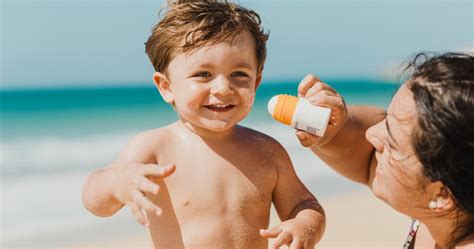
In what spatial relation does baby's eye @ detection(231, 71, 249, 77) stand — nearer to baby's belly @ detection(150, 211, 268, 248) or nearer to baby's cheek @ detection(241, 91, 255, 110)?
baby's cheek @ detection(241, 91, 255, 110)

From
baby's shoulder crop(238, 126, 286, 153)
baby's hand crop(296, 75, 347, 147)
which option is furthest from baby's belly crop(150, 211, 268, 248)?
baby's hand crop(296, 75, 347, 147)

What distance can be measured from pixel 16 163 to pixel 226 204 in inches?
277

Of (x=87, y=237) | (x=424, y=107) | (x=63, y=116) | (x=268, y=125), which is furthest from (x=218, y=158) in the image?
(x=63, y=116)

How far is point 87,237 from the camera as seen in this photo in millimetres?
5859

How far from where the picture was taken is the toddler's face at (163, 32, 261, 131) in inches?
101

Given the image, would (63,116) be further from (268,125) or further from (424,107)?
(424,107)

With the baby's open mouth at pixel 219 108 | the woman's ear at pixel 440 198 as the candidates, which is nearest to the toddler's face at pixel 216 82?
the baby's open mouth at pixel 219 108

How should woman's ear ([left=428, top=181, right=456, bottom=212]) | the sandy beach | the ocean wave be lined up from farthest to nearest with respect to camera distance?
the ocean wave, the sandy beach, woman's ear ([left=428, top=181, right=456, bottom=212])

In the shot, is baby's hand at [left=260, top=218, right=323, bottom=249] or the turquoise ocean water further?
the turquoise ocean water

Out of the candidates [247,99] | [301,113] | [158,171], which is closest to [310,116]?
[301,113]

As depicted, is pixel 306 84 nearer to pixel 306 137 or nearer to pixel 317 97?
pixel 317 97

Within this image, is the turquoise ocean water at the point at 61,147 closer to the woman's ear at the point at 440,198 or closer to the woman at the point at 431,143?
the woman at the point at 431,143

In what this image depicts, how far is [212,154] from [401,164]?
77 cm

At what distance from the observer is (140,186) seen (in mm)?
2178
